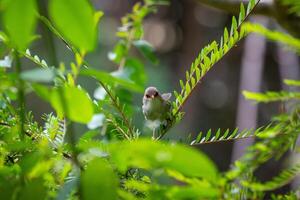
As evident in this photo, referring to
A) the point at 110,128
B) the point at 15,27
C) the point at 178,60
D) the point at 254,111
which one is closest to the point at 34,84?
the point at 15,27

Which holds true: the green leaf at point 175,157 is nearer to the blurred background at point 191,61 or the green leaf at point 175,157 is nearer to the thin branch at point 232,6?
the thin branch at point 232,6

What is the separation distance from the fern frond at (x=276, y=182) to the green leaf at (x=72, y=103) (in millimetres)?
96

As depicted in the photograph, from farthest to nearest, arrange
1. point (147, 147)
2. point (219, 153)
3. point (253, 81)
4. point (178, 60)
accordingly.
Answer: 1. point (178, 60)
2. point (219, 153)
3. point (253, 81)
4. point (147, 147)

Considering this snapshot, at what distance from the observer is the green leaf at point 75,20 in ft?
0.74

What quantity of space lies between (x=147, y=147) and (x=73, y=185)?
4.4 inches

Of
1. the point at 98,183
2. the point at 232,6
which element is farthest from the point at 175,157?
the point at 232,6

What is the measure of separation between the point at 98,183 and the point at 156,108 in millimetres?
256

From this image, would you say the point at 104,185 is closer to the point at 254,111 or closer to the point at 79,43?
the point at 79,43

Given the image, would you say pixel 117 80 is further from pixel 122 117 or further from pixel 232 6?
pixel 232 6

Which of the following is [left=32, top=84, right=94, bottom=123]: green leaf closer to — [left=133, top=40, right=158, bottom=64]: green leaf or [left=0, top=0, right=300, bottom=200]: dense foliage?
[left=0, top=0, right=300, bottom=200]: dense foliage

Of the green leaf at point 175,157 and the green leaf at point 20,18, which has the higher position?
the green leaf at point 20,18

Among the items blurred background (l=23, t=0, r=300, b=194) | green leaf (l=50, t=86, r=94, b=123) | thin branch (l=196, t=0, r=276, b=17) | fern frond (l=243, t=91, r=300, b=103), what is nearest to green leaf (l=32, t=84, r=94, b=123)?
green leaf (l=50, t=86, r=94, b=123)

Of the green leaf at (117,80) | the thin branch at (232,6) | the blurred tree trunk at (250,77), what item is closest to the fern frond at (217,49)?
the green leaf at (117,80)

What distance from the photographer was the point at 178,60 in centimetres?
381
